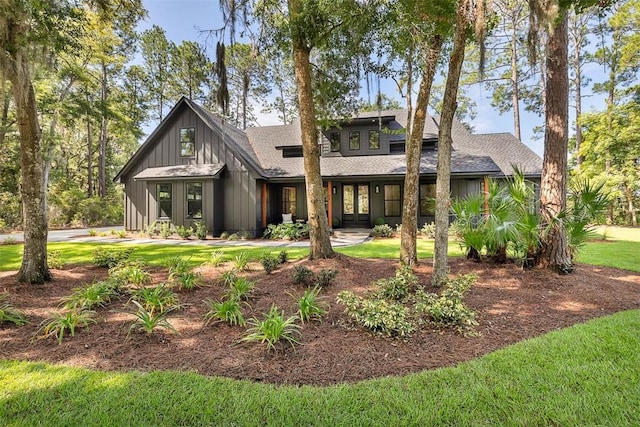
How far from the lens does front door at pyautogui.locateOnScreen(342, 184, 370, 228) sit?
1483cm

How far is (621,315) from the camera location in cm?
377

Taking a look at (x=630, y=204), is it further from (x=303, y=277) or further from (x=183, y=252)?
(x=183, y=252)

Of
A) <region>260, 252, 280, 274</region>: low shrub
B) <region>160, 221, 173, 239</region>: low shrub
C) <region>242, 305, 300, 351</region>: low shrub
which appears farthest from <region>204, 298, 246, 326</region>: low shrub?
<region>160, 221, 173, 239</region>: low shrub

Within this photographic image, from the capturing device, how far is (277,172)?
14156 millimetres

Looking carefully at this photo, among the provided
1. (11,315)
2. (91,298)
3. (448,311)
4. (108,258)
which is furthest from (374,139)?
(11,315)

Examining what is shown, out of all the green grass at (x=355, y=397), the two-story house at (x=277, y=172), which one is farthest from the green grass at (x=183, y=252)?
the green grass at (x=355, y=397)

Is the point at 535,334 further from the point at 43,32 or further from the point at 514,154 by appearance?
the point at 514,154

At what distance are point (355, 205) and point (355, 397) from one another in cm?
1290

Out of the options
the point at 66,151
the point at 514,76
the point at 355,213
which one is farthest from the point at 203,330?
the point at 66,151

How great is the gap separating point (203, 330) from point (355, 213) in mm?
11902

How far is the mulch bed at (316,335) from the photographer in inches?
109

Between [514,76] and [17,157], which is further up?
[514,76]

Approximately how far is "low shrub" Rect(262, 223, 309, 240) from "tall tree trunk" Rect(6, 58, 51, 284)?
7.80m

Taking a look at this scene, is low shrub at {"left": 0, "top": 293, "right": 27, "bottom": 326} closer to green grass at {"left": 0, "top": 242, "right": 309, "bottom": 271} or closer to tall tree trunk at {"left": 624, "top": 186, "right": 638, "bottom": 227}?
green grass at {"left": 0, "top": 242, "right": 309, "bottom": 271}
